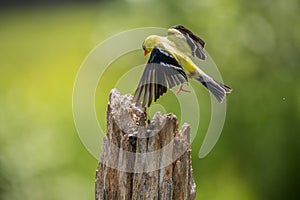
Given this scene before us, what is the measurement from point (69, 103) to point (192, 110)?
1.59 meters

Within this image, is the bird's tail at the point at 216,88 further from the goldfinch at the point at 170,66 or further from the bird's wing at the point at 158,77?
the bird's wing at the point at 158,77

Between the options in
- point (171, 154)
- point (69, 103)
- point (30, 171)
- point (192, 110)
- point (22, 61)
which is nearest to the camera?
point (171, 154)

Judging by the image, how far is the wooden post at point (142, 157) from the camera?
1635mm

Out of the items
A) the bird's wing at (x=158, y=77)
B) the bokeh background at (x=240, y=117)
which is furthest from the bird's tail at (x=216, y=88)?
the bokeh background at (x=240, y=117)

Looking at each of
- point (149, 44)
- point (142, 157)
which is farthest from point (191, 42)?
point (142, 157)

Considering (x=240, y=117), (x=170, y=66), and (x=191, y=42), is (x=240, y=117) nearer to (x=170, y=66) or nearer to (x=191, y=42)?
(x=191, y=42)

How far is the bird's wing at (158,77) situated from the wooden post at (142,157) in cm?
10

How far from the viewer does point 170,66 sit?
157 centimetres

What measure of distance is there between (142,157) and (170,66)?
0.25 m

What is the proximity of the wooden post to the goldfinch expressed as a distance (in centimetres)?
8

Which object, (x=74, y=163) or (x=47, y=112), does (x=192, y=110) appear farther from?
(x=47, y=112)

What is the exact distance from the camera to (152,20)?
3475 mm

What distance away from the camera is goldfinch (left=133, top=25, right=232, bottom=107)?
1.54 metres

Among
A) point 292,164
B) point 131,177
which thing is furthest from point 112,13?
point 131,177
